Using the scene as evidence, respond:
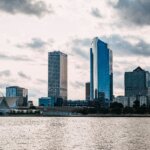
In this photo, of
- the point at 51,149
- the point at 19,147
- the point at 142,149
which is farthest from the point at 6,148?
the point at 142,149

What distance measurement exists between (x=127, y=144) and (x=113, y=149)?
892cm

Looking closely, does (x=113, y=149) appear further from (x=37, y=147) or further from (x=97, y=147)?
(x=37, y=147)

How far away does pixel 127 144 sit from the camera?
2990 inches

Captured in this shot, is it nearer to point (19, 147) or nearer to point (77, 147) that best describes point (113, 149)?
point (77, 147)

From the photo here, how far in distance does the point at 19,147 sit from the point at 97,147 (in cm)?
1125

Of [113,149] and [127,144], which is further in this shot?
[127,144]

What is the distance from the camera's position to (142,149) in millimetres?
68000

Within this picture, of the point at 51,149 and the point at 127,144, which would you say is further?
the point at 127,144

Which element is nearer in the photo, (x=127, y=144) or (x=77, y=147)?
(x=77, y=147)

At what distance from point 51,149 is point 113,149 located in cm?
860

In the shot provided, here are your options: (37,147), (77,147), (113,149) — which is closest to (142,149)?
(113,149)

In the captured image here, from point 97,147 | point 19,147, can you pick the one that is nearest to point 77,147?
point 97,147

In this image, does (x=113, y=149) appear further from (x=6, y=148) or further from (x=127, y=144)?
(x=6, y=148)

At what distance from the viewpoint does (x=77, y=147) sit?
70.0 m
